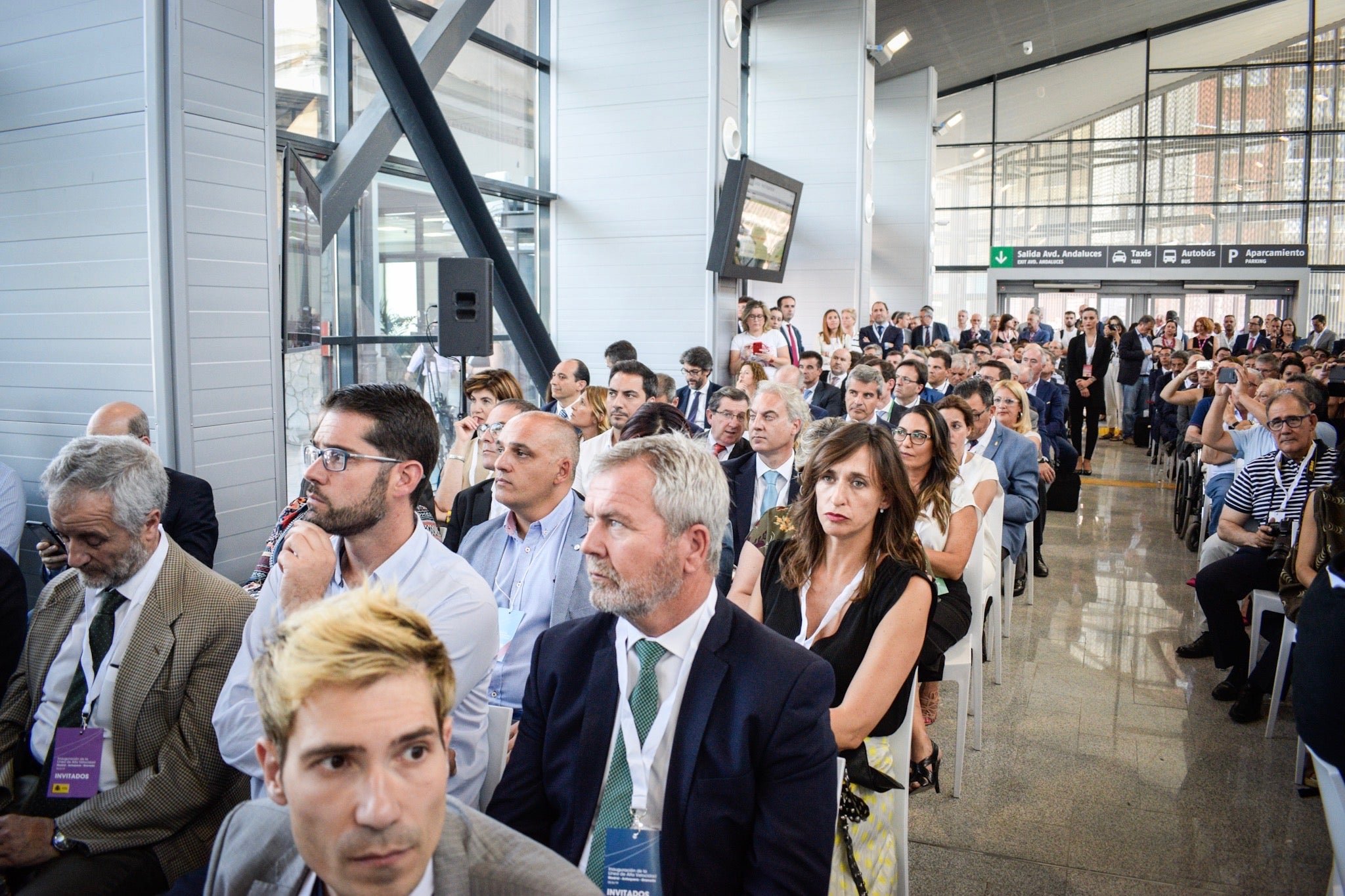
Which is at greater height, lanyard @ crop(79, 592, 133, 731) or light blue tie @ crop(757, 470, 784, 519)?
light blue tie @ crop(757, 470, 784, 519)

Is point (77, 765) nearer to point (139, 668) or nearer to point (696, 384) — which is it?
point (139, 668)

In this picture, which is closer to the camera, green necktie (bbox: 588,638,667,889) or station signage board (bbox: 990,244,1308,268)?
green necktie (bbox: 588,638,667,889)

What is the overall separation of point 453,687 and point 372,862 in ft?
0.69

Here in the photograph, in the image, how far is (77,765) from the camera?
219 cm

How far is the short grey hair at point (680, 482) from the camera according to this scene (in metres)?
1.83

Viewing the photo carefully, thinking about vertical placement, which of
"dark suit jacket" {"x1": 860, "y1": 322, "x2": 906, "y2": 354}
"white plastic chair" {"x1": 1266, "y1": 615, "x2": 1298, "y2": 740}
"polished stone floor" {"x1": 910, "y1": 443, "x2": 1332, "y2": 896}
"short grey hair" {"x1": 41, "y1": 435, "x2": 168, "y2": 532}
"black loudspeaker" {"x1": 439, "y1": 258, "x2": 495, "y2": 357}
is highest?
"dark suit jacket" {"x1": 860, "y1": 322, "x2": 906, "y2": 354}

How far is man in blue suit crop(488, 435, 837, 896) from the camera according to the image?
1.67 meters

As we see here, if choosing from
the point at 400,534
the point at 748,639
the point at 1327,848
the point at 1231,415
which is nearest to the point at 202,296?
the point at 400,534

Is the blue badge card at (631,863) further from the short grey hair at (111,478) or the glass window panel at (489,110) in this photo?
the glass window panel at (489,110)

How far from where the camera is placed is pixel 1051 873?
305cm

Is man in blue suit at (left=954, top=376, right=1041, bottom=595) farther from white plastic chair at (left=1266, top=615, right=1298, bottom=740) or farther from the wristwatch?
the wristwatch

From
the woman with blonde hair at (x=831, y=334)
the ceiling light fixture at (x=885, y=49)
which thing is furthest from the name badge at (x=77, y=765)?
the ceiling light fixture at (x=885, y=49)

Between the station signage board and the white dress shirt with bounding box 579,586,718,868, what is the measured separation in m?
21.2

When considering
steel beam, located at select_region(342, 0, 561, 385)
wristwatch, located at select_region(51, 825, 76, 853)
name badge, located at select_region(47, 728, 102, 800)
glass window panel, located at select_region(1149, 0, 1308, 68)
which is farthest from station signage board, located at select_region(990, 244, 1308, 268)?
wristwatch, located at select_region(51, 825, 76, 853)
